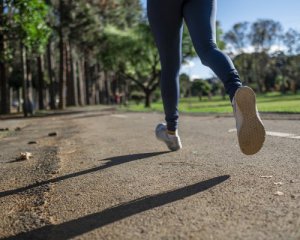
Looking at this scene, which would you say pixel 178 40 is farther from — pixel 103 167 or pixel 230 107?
pixel 230 107

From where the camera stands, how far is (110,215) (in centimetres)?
218

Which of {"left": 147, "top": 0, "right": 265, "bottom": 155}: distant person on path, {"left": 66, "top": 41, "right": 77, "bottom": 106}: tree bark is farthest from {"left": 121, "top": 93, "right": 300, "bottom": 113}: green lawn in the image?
{"left": 66, "top": 41, "right": 77, "bottom": 106}: tree bark

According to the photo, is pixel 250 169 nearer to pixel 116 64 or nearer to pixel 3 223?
pixel 3 223

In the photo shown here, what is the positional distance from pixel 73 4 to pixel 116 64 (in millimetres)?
5901

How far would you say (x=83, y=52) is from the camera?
5344 centimetres

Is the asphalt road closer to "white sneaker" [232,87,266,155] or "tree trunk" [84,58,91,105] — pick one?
"white sneaker" [232,87,266,155]

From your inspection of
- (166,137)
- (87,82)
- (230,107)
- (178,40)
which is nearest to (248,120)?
(178,40)

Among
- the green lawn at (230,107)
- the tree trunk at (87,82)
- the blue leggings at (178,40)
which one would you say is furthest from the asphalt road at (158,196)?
the tree trunk at (87,82)

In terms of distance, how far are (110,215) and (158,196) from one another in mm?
372

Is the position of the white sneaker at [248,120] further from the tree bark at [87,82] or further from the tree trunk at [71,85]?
the tree bark at [87,82]

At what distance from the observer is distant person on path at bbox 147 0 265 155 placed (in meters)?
2.73

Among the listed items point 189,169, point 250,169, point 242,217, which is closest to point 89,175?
point 189,169

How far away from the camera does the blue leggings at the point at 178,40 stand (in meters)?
2.96

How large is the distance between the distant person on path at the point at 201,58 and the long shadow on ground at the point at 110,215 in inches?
16.0
